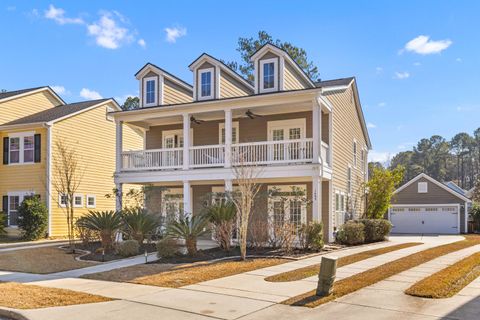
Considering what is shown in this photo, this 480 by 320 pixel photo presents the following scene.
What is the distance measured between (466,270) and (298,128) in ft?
35.5

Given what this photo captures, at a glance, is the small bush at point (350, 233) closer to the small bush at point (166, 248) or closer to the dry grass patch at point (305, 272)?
the dry grass patch at point (305, 272)

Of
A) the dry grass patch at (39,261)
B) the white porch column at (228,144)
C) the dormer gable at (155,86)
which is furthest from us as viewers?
the dormer gable at (155,86)

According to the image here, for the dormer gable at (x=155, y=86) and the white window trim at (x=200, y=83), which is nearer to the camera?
the white window trim at (x=200, y=83)

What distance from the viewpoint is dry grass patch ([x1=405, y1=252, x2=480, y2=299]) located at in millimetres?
8797

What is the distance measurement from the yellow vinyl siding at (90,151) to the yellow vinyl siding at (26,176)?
1.81 feet

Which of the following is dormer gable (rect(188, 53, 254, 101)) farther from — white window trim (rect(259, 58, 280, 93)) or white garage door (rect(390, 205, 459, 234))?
white garage door (rect(390, 205, 459, 234))

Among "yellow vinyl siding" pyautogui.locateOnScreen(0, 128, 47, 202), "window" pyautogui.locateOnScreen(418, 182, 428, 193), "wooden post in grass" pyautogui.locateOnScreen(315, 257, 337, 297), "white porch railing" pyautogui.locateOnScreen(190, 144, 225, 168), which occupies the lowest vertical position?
"wooden post in grass" pyautogui.locateOnScreen(315, 257, 337, 297)

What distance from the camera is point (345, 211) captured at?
23766 mm

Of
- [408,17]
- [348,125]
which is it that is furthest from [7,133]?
[408,17]

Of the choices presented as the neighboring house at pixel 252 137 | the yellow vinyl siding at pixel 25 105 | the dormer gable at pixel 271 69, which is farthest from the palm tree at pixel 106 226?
the yellow vinyl siding at pixel 25 105

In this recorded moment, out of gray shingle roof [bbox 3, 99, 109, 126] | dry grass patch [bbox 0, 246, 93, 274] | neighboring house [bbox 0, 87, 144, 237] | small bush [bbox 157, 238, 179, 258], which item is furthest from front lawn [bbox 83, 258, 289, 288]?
gray shingle roof [bbox 3, 99, 109, 126]

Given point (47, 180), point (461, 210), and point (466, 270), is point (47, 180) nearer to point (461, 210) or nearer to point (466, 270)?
point (466, 270)

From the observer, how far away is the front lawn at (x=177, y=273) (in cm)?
1084

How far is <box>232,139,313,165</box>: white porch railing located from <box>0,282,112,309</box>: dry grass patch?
30.1 feet
